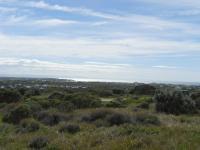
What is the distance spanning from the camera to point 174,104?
3262cm

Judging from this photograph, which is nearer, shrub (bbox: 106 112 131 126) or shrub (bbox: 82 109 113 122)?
shrub (bbox: 106 112 131 126)

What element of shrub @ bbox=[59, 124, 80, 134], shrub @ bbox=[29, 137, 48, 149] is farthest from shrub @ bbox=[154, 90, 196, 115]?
shrub @ bbox=[29, 137, 48, 149]

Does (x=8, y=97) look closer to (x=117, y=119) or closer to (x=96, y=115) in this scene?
(x=96, y=115)

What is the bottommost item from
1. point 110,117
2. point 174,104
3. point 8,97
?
point 8,97

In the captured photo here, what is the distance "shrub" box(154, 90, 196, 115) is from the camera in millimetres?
32188

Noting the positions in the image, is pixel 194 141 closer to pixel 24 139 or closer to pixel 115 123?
pixel 24 139

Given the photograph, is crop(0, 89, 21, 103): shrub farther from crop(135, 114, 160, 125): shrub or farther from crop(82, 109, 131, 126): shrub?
crop(135, 114, 160, 125): shrub

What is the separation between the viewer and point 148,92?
7519cm

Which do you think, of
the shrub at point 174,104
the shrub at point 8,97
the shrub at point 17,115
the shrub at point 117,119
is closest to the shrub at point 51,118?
the shrub at point 17,115

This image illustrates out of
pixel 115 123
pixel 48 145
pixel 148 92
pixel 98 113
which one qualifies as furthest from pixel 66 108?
pixel 148 92

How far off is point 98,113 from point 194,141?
11.7 m

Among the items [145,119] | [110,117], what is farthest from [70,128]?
[145,119]

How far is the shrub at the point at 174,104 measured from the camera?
32.2 meters

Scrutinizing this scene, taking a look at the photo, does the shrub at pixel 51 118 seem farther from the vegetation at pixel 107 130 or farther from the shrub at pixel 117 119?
the shrub at pixel 117 119
